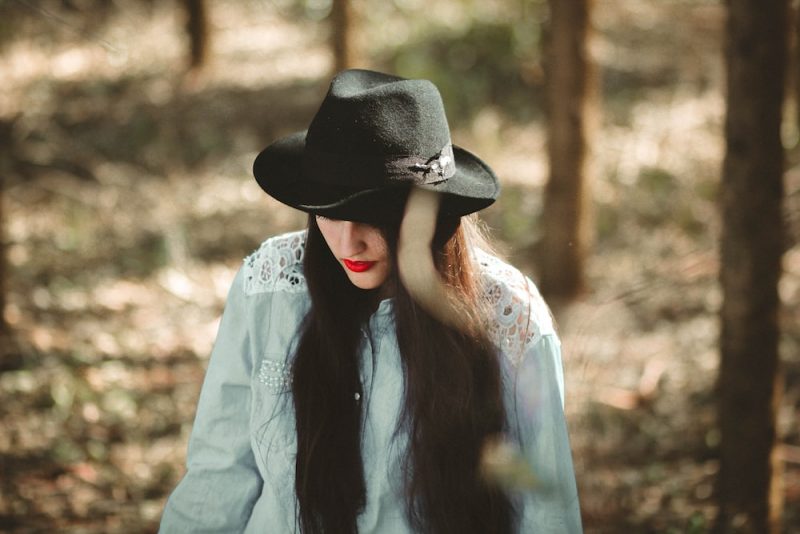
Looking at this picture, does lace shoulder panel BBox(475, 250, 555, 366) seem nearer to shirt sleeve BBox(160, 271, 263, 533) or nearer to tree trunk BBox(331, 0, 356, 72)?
shirt sleeve BBox(160, 271, 263, 533)

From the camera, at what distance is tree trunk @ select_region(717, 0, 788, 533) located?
9.32 feet

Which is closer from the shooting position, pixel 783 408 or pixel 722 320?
pixel 722 320

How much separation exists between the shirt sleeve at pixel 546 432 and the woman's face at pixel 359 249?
A: 14.1 inches

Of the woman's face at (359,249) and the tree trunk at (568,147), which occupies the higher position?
the woman's face at (359,249)

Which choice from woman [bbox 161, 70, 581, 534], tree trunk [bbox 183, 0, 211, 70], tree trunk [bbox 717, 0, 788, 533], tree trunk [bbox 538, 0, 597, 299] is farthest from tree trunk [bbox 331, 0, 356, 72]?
woman [bbox 161, 70, 581, 534]

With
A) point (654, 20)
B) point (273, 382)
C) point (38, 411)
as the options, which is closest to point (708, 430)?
point (273, 382)

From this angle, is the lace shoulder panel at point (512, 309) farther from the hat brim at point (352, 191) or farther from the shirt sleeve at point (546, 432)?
the hat brim at point (352, 191)

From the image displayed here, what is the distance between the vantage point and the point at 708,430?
4.40 metres

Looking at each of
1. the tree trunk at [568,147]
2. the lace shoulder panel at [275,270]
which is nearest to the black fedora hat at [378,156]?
the lace shoulder panel at [275,270]

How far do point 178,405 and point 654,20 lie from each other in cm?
890

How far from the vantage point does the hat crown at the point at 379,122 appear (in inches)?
66.1

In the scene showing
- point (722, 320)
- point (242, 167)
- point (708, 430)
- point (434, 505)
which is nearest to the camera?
point (434, 505)

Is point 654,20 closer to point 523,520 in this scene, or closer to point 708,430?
point 708,430

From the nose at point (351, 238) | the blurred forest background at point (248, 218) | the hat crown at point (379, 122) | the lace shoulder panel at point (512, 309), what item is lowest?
the blurred forest background at point (248, 218)
